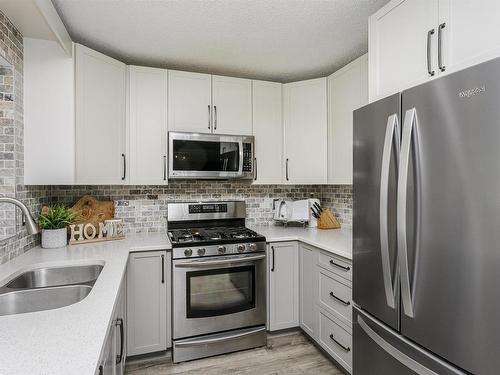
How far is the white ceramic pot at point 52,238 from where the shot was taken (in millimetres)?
2062

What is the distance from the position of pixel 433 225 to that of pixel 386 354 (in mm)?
714

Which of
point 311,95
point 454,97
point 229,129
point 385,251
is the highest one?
point 311,95

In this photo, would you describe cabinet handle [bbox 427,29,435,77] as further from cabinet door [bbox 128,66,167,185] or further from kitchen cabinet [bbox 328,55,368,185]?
cabinet door [bbox 128,66,167,185]

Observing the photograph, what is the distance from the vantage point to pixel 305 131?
2818 millimetres

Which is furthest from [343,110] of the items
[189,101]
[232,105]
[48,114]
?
[48,114]

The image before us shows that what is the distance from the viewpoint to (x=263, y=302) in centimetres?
247

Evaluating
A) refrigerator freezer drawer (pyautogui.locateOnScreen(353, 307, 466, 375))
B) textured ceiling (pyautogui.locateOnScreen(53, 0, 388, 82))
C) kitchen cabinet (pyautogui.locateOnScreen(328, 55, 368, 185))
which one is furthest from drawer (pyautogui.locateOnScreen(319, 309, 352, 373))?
textured ceiling (pyautogui.locateOnScreen(53, 0, 388, 82))

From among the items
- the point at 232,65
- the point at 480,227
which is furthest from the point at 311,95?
the point at 480,227

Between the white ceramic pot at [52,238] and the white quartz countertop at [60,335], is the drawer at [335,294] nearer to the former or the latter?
the white quartz countertop at [60,335]

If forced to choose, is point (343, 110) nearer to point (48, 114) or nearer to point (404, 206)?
point (404, 206)

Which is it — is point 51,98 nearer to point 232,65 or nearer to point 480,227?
point 232,65

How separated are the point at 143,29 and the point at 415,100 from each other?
1.75m

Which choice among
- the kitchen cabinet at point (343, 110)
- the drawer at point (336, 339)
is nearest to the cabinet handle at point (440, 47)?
the kitchen cabinet at point (343, 110)

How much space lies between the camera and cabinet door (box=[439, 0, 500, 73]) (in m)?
1.06
